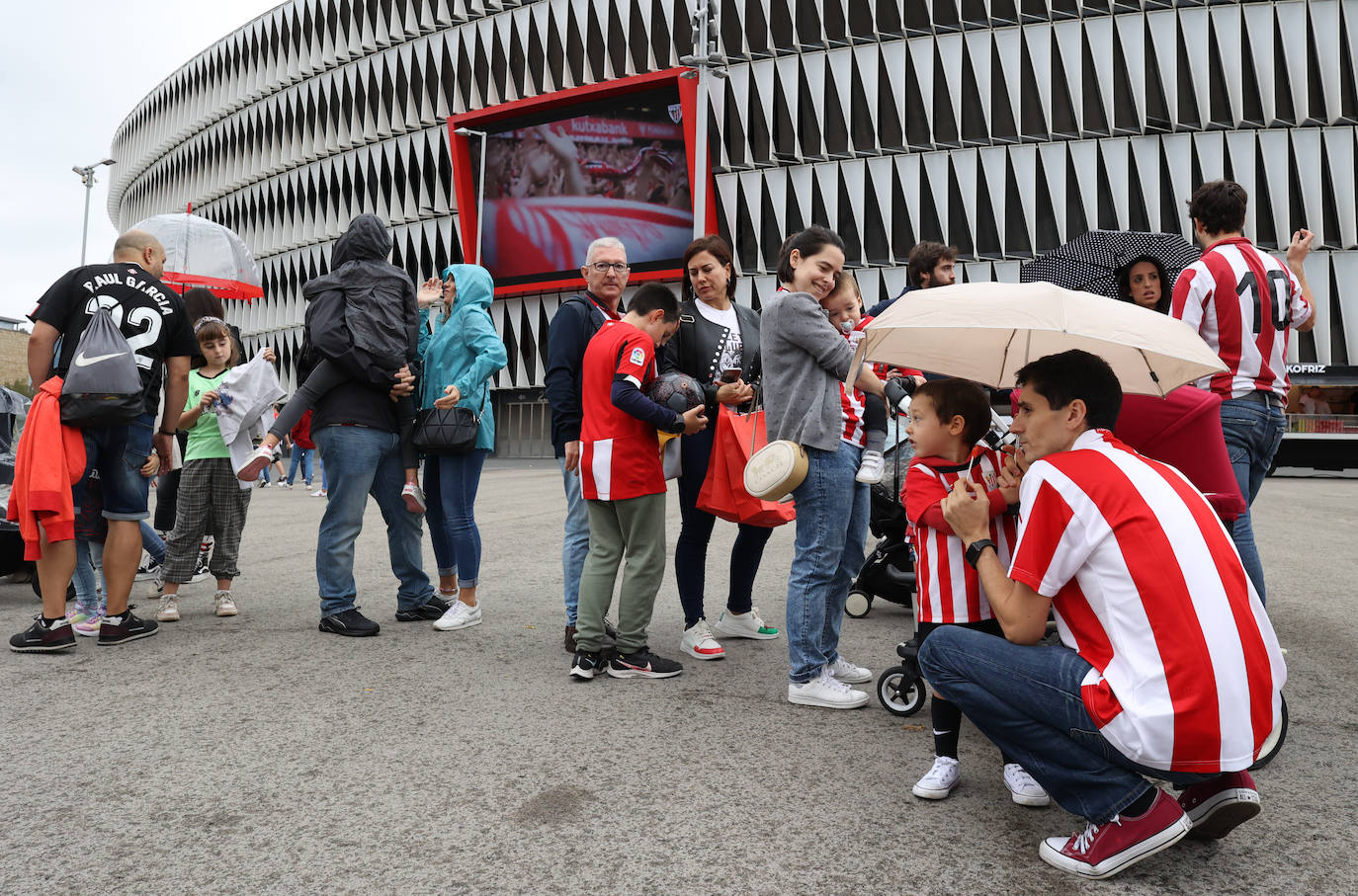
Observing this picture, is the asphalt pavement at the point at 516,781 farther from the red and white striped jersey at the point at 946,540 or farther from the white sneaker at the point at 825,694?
the red and white striped jersey at the point at 946,540

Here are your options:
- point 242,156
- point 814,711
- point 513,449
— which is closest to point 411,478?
point 814,711

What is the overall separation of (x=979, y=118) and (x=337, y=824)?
36.2 meters

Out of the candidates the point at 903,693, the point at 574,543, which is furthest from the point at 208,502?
the point at 903,693

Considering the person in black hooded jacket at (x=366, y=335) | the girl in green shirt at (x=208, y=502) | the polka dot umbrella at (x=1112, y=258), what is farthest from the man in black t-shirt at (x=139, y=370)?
the polka dot umbrella at (x=1112, y=258)

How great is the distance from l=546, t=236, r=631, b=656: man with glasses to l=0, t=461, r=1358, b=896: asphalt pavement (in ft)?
1.53

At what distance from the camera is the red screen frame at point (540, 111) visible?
3478 cm

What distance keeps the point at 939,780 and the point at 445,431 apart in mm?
3329

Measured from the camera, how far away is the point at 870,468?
4062 mm

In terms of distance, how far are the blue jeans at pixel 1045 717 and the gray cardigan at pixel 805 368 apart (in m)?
1.39

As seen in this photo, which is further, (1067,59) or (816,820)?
(1067,59)

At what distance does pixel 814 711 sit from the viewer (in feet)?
12.5

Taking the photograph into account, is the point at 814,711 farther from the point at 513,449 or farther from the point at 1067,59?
the point at 513,449

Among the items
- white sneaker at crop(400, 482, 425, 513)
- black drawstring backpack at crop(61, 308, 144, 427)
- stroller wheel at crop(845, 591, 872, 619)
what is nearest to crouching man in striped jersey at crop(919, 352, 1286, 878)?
stroller wheel at crop(845, 591, 872, 619)

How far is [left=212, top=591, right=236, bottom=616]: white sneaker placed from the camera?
5.64 m
